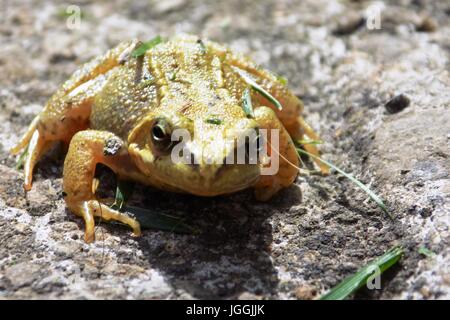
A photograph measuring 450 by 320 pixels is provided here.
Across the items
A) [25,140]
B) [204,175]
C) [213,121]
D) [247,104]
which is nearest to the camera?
[204,175]

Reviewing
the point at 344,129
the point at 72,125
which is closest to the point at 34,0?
the point at 72,125

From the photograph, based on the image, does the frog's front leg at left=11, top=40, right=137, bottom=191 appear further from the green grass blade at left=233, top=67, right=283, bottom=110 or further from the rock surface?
the green grass blade at left=233, top=67, right=283, bottom=110

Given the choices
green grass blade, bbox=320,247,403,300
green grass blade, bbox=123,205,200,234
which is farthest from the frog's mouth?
green grass blade, bbox=320,247,403,300

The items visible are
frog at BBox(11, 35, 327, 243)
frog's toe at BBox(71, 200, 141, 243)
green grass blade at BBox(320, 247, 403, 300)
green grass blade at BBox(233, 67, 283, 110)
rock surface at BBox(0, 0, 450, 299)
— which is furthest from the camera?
green grass blade at BBox(233, 67, 283, 110)

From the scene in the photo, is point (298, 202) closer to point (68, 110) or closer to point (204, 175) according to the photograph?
point (204, 175)

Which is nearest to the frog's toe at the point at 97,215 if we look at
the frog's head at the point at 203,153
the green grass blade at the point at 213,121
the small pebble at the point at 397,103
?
the frog's head at the point at 203,153

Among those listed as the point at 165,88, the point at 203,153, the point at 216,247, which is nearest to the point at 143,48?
the point at 165,88

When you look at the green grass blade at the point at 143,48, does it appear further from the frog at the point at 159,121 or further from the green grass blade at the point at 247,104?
the green grass blade at the point at 247,104

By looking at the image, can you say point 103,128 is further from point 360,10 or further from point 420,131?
point 360,10
